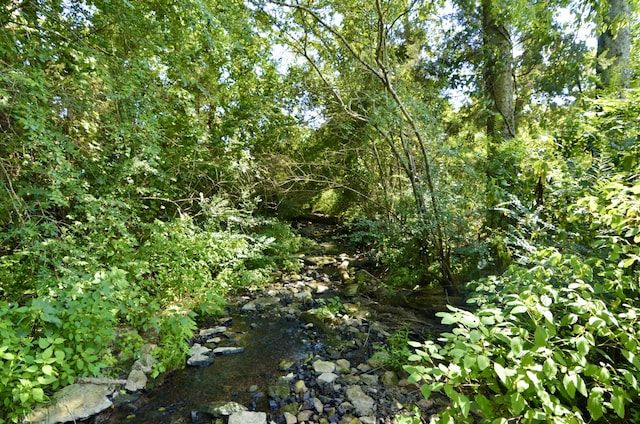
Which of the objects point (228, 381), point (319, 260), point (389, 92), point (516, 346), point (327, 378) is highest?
point (389, 92)

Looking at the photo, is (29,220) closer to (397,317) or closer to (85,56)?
(85,56)

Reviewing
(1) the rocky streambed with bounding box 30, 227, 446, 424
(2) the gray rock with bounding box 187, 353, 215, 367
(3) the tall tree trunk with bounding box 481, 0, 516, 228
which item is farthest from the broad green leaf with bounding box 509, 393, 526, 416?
(3) the tall tree trunk with bounding box 481, 0, 516, 228

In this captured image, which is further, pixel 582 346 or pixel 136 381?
pixel 136 381

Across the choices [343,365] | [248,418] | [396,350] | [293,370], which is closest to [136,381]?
[248,418]

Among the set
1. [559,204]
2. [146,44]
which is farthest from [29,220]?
[559,204]

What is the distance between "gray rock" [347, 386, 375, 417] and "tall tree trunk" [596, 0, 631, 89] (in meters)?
4.08

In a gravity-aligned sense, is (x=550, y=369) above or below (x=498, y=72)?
below

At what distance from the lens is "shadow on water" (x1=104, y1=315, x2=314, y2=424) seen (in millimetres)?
2697

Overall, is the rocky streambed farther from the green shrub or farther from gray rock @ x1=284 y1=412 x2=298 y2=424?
the green shrub

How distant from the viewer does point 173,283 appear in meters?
4.30

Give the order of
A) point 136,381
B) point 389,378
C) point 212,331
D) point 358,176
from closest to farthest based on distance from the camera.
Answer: point 136,381, point 389,378, point 212,331, point 358,176

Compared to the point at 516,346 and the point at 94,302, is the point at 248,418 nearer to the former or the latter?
the point at 94,302

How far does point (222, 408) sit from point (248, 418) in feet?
0.94

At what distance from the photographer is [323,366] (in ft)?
11.1
